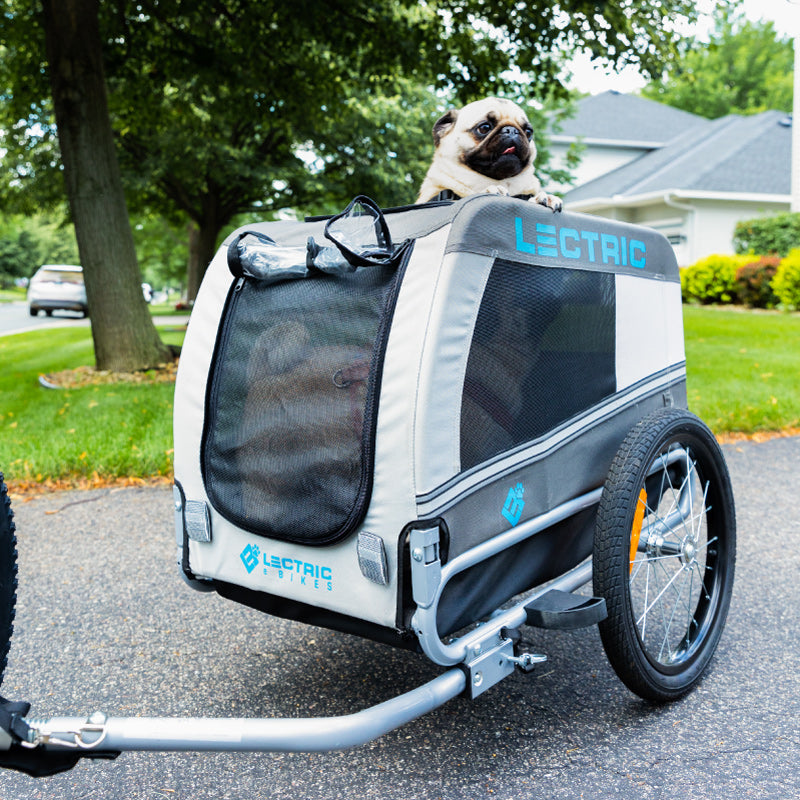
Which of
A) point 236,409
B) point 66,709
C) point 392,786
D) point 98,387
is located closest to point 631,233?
point 236,409

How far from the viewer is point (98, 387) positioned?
7.64 m

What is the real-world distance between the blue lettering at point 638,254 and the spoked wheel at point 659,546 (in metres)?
0.54

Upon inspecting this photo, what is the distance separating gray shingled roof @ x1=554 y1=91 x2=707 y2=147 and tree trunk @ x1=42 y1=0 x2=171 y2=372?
2476cm

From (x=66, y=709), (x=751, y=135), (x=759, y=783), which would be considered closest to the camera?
(x=759, y=783)

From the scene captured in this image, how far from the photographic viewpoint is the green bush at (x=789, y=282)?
13.5 meters

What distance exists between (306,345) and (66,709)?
4.57ft

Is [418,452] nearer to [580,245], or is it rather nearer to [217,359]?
[217,359]

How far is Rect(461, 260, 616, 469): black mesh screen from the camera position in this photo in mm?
2041

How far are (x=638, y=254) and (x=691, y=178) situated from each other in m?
22.2

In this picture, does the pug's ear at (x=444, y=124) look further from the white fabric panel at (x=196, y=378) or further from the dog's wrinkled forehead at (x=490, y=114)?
the white fabric panel at (x=196, y=378)

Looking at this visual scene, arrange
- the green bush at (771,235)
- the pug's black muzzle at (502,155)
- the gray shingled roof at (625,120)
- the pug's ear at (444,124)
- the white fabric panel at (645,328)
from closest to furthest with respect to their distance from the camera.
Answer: the white fabric panel at (645,328), the pug's black muzzle at (502,155), the pug's ear at (444,124), the green bush at (771,235), the gray shingled roof at (625,120)

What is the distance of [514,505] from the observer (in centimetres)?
214

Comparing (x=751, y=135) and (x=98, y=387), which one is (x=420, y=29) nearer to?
(x=98, y=387)

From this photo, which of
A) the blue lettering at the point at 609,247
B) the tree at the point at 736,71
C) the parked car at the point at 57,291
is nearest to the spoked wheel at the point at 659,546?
the blue lettering at the point at 609,247
